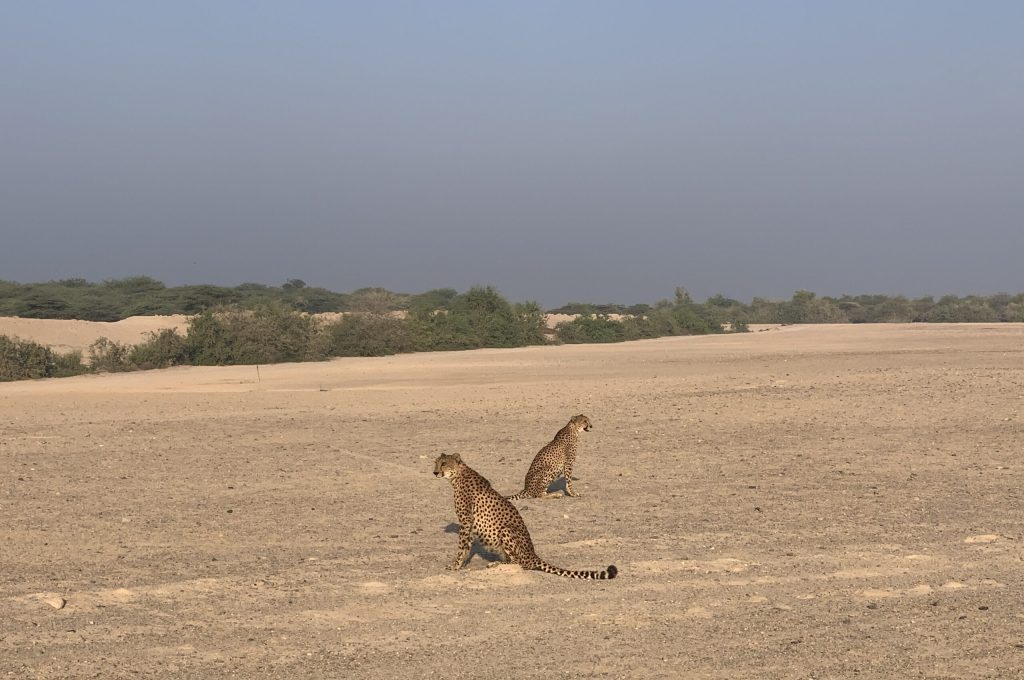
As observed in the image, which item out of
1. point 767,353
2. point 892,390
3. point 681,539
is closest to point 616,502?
point 681,539

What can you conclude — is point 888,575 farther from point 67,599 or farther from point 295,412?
point 295,412

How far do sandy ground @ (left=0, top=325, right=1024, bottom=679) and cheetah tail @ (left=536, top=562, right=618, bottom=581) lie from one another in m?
0.08

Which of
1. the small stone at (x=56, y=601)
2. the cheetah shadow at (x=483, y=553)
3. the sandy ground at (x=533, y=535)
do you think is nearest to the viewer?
the sandy ground at (x=533, y=535)

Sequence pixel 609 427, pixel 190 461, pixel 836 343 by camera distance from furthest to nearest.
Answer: pixel 836 343 → pixel 609 427 → pixel 190 461

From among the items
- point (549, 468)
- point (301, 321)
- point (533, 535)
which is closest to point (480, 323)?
point (301, 321)

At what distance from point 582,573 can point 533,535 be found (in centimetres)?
174

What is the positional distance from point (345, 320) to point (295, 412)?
55.9 feet

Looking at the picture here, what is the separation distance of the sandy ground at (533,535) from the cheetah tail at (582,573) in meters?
0.08

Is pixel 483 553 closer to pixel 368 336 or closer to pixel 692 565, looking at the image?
pixel 692 565

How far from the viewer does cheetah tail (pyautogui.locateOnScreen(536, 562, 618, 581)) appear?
278 inches

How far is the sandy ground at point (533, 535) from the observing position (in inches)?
227

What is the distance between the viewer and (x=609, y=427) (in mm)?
16094

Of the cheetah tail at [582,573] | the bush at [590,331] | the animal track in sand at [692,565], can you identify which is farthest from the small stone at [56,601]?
the bush at [590,331]

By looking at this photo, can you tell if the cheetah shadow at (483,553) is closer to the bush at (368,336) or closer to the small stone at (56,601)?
the small stone at (56,601)
